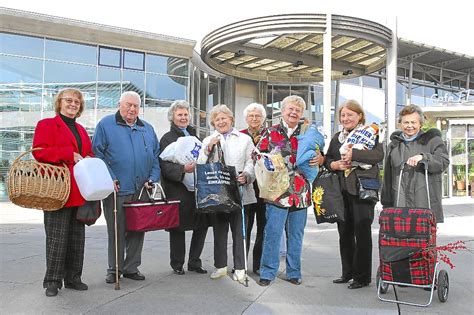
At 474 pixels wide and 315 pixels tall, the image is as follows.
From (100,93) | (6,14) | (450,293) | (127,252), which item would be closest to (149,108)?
(100,93)

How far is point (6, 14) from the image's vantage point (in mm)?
17812

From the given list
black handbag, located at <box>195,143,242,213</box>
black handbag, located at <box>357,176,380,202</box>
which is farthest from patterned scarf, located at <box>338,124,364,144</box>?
black handbag, located at <box>195,143,242,213</box>

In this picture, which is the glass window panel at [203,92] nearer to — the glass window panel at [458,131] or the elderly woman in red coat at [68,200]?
the glass window panel at [458,131]

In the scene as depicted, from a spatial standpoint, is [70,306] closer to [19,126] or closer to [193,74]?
[19,126]

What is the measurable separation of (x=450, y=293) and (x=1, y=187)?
18.1 metres

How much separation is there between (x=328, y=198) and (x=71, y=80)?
17645 mm

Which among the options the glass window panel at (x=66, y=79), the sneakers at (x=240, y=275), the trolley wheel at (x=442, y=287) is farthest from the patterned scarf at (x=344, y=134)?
the glass window panel at (x=66, y=79)

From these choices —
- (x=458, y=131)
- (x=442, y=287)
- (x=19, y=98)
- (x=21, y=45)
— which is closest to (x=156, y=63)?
(x=21, y=45)

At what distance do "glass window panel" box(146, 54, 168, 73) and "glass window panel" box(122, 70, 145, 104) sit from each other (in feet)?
1.71

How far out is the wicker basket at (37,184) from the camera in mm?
3926

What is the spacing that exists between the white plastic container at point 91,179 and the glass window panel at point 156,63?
18117 mm

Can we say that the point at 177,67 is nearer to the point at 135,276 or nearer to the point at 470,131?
the point at 470,131

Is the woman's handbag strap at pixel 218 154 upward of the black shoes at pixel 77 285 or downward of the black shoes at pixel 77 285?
upward

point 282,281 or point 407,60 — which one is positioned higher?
point 407,60
